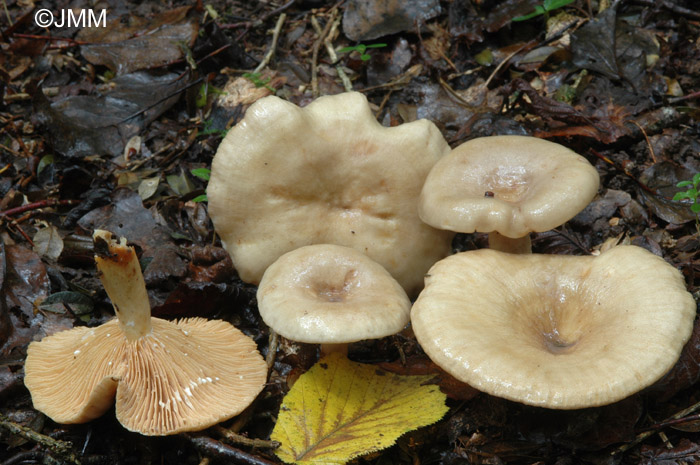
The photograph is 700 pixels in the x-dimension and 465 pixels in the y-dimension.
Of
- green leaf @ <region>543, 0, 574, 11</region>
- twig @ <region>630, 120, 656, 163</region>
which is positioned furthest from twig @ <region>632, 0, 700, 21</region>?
twig @ <region>630, 120, 656, 163</region>

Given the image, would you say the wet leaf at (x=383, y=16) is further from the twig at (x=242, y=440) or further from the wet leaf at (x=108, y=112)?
the twig at (x=242, y=440)

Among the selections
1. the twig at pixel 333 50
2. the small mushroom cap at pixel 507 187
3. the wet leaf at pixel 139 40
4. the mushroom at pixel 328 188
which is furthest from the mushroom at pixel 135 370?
the wet leaf at pixel 139 40

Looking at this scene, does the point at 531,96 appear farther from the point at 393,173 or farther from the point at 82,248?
the point at 82,248

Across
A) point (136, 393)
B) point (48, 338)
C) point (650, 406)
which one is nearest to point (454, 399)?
point (650, 406)

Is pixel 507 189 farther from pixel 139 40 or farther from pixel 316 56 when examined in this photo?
pixel 139 40

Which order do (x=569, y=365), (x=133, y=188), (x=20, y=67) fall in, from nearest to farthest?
1. (x=569, y=365)
2. (x=133, y=188)
3. (x=20, y=67)

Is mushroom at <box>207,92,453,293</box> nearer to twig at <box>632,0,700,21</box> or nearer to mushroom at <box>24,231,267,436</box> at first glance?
mushroom at <box>24,231,267,436</box>
